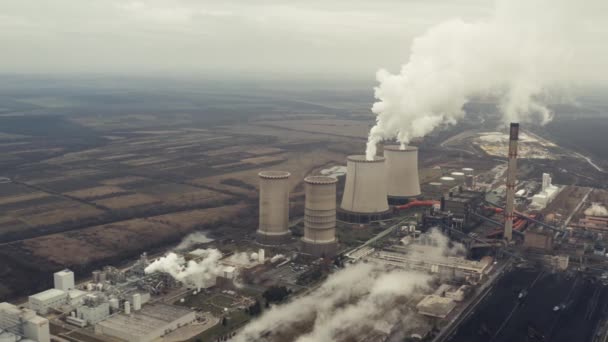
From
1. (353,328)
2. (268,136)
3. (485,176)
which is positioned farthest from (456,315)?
(268,136)

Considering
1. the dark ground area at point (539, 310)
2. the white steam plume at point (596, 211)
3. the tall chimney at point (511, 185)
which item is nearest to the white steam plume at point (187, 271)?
the dark ground area at point (539, 310)

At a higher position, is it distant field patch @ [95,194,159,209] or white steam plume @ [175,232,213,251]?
distant field patch @ [95,194,159,209]

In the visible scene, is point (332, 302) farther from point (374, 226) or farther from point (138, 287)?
point (374, 226)

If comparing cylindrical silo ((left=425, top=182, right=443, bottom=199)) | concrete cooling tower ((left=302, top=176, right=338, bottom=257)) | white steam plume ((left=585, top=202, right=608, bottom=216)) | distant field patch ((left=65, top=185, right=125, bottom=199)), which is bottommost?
cylindrical silo ((left=425, top=182, right=443, bottom=199))

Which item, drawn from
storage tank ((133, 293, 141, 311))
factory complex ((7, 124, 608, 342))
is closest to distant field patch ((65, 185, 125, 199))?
factory complex ((7, 124, 608, 342))

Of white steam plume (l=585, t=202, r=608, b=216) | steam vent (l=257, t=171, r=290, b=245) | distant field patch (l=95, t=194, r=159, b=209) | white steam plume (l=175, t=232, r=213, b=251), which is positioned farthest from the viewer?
distant field patch (l=95, t=194, r=159, b=209)

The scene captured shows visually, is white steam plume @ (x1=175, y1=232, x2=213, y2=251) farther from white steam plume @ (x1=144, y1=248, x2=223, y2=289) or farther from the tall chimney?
the tall chimney

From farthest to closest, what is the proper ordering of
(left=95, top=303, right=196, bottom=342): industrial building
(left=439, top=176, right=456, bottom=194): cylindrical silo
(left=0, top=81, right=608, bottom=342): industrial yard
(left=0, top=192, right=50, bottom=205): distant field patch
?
(left=439, top=176, right=456, bottom=194): cylindrical silo, (left=0, top=192, right=50, bottom=205): distant field patch, (left=0, top=81, right=608, bottom=342): industrial yard, (left=95, top=303, right=196, bottom=342): industrial building
